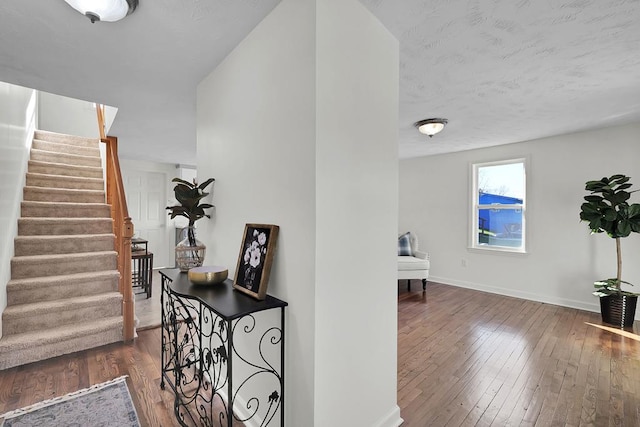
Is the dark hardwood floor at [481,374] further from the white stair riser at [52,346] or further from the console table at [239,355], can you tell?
Result: the console table at [239,355]

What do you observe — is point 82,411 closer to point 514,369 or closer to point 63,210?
point 63,210

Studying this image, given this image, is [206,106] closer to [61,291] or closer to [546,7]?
[546,7]

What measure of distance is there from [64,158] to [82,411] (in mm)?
3832

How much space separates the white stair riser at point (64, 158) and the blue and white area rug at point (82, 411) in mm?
3527

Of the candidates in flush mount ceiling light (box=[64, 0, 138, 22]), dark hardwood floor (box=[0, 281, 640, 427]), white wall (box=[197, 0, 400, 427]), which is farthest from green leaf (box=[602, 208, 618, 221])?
flush mount ceiling light (box=[64, 0, 138, 22])

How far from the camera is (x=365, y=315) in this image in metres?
1.51

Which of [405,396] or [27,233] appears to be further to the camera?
[27,233]

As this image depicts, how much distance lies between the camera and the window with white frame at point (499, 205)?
4320mm

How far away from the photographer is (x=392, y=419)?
169 centimetres

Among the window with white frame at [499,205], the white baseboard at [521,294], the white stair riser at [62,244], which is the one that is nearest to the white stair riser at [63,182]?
the white stair riser at [62,244]

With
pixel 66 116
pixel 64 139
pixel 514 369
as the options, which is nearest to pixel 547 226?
pixel 514 369

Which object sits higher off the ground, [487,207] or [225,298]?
[487,207]

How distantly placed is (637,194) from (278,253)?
14.0 feet

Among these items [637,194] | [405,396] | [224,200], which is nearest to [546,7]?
[224,200]
